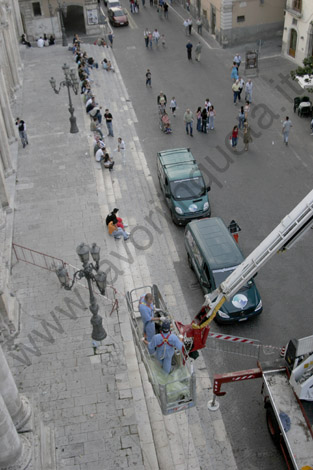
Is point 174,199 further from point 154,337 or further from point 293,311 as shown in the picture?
point 154,337

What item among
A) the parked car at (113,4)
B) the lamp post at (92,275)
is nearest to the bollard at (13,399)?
the lamp post at (92,275)

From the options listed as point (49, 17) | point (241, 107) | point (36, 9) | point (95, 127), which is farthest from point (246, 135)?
point (36, 9)

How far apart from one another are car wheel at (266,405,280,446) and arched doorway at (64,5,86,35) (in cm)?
3730

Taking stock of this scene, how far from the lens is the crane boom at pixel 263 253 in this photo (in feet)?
37.1

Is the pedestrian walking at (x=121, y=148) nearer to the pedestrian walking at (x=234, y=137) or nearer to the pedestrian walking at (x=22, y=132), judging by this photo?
the pedestrian walking at (x=22, y=132)

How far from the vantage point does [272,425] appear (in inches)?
526

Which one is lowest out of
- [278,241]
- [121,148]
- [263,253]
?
[121,148]

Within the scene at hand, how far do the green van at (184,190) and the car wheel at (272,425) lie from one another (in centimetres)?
900

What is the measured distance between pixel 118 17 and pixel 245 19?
10.8m

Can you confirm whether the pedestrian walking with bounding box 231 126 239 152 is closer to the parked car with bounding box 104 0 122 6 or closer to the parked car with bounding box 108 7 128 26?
the parked car with bounding box 108 7 128 26

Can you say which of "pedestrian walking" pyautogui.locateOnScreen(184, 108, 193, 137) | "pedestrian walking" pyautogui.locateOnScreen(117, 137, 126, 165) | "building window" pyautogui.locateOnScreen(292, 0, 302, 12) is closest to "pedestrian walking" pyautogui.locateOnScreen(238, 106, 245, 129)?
"pedestrian walking" pyautogui.locateOnScreen(184, 108, 193, 137)

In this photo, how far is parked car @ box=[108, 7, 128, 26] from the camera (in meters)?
42.8

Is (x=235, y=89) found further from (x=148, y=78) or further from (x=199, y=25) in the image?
(x=199, y=25)

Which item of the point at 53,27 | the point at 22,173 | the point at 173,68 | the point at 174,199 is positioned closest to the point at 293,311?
the point at 174,199
